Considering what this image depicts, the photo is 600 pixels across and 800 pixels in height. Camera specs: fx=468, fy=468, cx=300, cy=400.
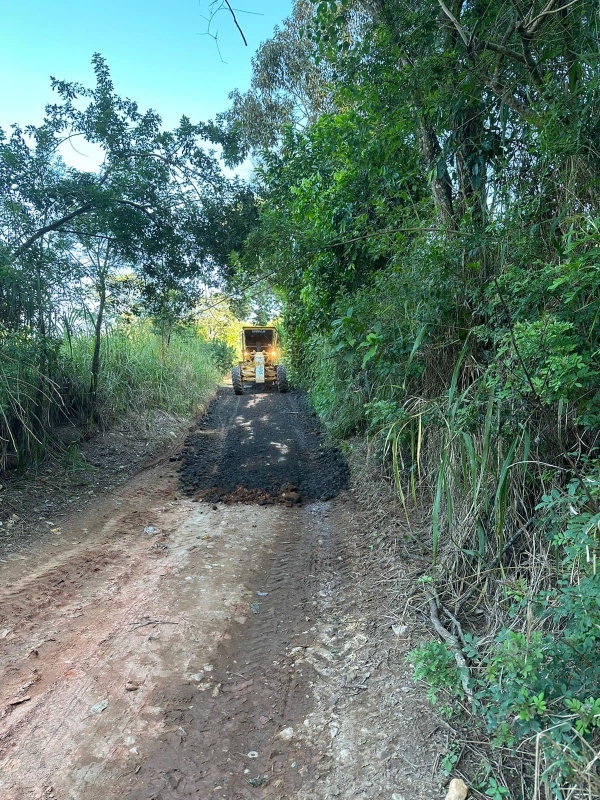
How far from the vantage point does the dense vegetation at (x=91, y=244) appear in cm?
537

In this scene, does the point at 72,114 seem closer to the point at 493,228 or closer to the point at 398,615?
the point at 493,228

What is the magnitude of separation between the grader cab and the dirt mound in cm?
416

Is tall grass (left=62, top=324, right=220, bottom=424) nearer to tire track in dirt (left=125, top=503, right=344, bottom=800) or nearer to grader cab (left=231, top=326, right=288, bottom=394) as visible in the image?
grader cab (left=231, top=326, right=288, bottom=394)

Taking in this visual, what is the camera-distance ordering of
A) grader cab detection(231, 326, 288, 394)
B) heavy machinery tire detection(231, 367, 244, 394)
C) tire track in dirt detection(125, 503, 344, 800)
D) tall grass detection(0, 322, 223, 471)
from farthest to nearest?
1. grader cab detection(231, 326, 288, 394)
2. heavy machinery tire detection(231, 367, 244, 394)
3. tall grass detection(0, 322, 223, 471)
4. tire track in dirt detection(125, 503, 344, 800)

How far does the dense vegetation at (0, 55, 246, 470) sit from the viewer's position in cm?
537

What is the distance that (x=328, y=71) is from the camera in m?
12.7

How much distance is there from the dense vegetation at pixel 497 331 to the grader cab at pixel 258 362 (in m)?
10.7

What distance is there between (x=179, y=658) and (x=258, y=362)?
13922mm

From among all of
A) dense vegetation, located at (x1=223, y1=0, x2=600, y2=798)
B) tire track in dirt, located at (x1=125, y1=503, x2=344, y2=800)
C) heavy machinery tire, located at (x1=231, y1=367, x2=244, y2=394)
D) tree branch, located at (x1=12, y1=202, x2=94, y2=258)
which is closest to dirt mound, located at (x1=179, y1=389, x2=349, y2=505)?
dense vegetation, located at (x1=223, y1=0, x2=600, y2=798)

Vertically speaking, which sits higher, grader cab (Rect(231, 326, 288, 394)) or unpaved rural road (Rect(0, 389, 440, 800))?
grader cab (Rect(231, 326, 288, 394))

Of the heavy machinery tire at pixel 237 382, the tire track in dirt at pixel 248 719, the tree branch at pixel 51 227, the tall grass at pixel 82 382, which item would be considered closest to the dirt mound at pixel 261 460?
the tall grass at pixel 82 382

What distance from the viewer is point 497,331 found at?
299 cm

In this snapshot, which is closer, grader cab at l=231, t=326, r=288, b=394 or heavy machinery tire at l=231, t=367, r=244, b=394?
heavy machinery tire at l=231, t=367, r=244, b=394

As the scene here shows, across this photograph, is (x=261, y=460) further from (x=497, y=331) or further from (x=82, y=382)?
(x=497, y=331)
